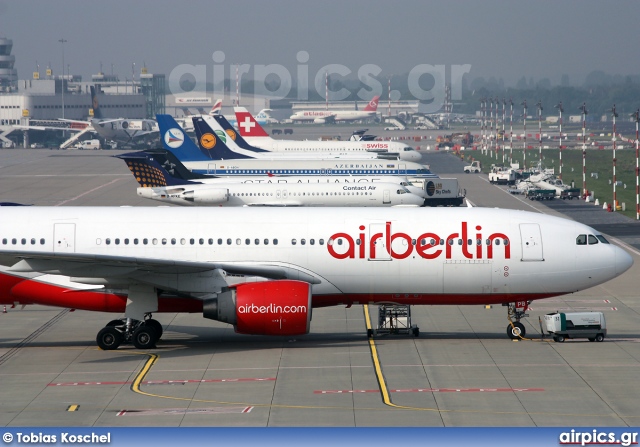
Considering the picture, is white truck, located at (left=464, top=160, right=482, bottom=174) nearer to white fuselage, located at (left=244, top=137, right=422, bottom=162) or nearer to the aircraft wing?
white fuselage, located at (left=244, top=137, right=422, bottom=162)

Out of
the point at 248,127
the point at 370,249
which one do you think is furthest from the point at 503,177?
the point at 370,249

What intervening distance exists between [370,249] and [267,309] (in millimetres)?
4485

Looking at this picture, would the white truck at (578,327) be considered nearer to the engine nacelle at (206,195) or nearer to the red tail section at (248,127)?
the engine nacelle at (206,195)

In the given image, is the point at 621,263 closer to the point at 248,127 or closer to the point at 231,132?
the point at 231,132

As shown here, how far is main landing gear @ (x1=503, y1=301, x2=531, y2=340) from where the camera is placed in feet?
109

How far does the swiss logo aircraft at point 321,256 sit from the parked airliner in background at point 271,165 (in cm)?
5027

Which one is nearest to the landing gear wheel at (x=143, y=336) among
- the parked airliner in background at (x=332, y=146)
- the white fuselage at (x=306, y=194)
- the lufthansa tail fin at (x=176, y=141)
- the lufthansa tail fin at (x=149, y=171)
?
the lufthansa tail fin at (x=149, y=171)

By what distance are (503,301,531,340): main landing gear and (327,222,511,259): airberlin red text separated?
2.19 metres

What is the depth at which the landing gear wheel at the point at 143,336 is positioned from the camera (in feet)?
105

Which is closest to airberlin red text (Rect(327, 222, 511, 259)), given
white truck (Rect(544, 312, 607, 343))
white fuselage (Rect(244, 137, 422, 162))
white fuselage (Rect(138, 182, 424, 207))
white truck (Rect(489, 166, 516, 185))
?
white truck (Rect(544, 312, 607, 343))

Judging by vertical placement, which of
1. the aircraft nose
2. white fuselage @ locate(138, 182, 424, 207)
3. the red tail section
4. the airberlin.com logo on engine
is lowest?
the airberlin.com logo on engine

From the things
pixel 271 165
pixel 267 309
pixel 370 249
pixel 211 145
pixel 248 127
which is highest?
pixel 248 127

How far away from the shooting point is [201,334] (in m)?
35.2

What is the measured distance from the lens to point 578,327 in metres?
33.2
